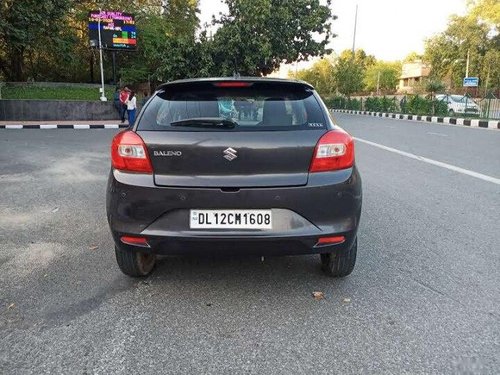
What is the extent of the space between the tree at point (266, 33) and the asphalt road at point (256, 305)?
23.5 m

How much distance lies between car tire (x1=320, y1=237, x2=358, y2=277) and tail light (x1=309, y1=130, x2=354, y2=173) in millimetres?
629

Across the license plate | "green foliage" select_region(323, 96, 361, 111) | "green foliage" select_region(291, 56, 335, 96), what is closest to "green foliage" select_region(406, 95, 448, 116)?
"green foliage" select_region(323, 96, 361, 111)

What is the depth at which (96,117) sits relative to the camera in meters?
23.1

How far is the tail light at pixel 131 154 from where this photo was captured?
2910 mm

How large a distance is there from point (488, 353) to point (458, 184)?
4892mm

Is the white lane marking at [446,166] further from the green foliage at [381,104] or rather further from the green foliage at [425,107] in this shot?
the green foliage at [381,104]

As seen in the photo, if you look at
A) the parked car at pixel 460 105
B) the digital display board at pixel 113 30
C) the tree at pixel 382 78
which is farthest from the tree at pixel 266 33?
the tree at pixel 382 78

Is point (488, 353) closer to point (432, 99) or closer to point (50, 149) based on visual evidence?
point (50, 149)

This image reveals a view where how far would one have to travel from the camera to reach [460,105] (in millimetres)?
28359

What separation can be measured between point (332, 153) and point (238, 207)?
703 millimetres

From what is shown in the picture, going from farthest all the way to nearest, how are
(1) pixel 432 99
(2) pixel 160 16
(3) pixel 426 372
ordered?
1. (2) pixel 160 16
2. (1) pixel 432 99
3. (3) pixel 426 372

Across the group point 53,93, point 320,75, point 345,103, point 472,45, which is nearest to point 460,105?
point 345,103

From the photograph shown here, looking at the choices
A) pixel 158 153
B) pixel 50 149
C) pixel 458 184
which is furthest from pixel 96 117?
pixel 158 153

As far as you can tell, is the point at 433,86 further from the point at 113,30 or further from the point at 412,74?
the point at 412,74
